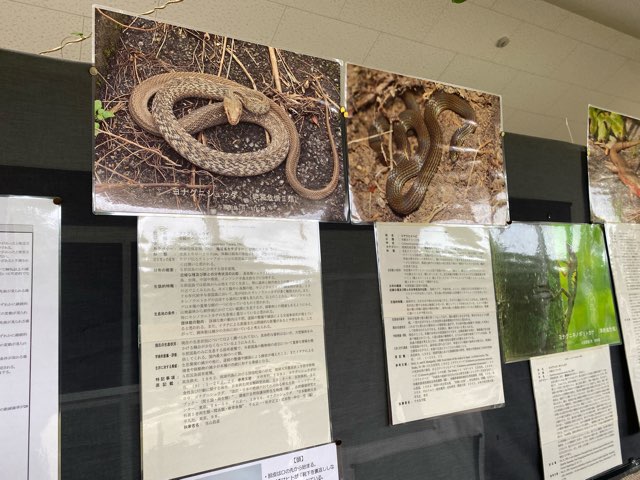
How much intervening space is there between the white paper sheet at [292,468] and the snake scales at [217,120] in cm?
48

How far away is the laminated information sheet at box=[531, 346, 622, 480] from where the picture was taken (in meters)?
1.00

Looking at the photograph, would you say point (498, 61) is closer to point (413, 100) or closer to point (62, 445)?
point (413, 100)

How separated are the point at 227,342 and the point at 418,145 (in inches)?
24.3

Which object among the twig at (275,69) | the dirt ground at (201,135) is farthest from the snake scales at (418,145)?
the twig at (275,69)

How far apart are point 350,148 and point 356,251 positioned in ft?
0.73

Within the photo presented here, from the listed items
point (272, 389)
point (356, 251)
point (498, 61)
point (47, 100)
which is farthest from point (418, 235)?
point (498, 61)

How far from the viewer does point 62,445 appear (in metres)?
0.59

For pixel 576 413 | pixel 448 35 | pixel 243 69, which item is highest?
pixel 448 35

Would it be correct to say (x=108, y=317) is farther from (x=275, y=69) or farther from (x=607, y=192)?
(x=607, y=192)

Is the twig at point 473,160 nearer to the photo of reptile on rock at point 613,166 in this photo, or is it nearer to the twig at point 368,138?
the twig at point 368,138

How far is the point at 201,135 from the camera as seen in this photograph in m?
0.71

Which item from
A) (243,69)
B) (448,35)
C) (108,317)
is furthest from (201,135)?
(448,35)

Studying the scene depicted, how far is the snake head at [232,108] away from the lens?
73 cm

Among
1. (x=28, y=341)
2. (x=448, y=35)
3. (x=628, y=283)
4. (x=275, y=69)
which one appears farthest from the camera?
(x=448, y=35)
